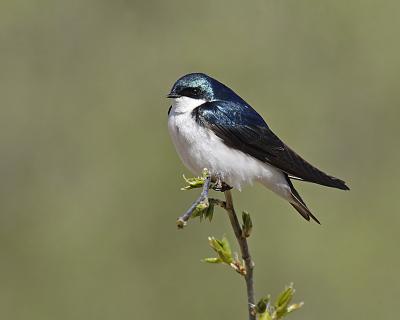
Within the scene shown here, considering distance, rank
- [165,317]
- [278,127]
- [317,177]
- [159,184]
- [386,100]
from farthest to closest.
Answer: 1. [386,100]
2. [278,127]
3. [159,184]
4. [165,317]
5. [317,177]

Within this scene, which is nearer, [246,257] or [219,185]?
[246,257]

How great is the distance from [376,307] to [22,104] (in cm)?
243

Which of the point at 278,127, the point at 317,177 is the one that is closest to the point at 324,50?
the point at 278,127

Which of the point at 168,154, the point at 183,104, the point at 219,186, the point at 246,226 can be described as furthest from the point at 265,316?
the point at 168,154

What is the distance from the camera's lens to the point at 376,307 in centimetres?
436

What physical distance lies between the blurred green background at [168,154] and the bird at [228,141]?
1812 mm

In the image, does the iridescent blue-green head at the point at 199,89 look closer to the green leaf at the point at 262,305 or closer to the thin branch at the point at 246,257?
the thin branch at the point at 246,257

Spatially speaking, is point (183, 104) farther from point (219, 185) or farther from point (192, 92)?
point (219, 185)

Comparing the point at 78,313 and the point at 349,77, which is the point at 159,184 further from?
the point at 349,77

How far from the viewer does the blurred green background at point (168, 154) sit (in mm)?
4426

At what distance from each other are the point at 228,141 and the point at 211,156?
83 mm

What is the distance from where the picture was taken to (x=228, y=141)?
2416mm

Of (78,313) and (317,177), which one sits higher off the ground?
(317,177)

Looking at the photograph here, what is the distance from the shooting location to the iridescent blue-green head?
2.44m
